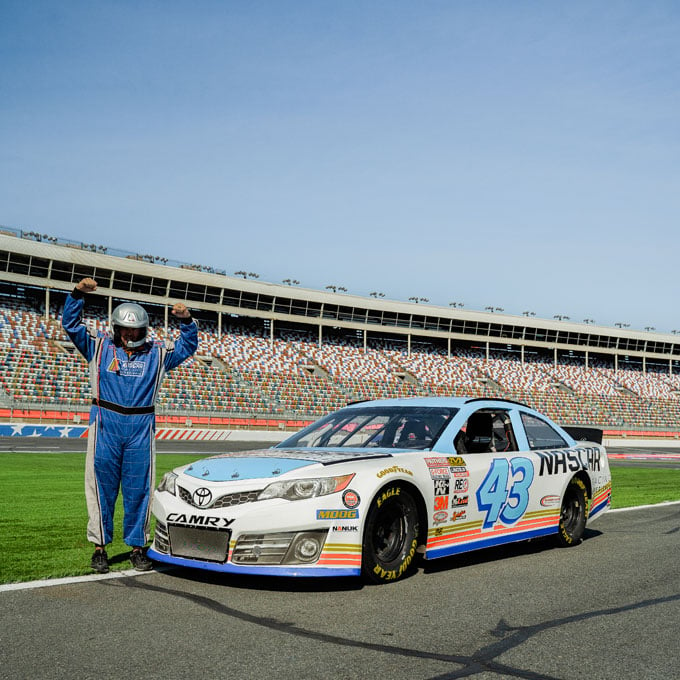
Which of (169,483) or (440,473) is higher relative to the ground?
(440,473)

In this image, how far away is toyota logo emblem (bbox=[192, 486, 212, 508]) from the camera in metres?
5.41

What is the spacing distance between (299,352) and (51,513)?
4247cm

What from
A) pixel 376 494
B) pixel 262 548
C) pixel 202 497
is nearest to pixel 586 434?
pixel 376 494

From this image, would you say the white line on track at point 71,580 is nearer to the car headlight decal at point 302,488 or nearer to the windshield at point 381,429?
the car headlight decal at point 302,488

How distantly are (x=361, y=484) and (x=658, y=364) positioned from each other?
73734 mm

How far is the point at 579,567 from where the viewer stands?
6.64m

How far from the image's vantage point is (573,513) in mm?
7922

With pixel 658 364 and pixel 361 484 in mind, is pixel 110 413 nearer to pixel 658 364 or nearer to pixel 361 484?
pixel 361 484

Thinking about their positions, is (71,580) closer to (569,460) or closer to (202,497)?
(202,497)

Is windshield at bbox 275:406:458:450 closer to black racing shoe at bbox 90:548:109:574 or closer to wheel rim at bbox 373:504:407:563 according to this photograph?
wheel rim at bbox 373:504:407:563

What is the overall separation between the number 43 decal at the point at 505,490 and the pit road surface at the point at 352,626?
0.50 metres

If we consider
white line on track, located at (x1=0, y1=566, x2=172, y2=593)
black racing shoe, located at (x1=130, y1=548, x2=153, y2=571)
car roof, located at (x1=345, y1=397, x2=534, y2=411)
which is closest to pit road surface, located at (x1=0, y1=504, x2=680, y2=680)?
white line on track, located at (x1=0, y1=566, x2=172, y2=593)

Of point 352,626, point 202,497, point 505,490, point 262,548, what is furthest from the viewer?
point 505,490

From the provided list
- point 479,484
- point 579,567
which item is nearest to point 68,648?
point 479,484
